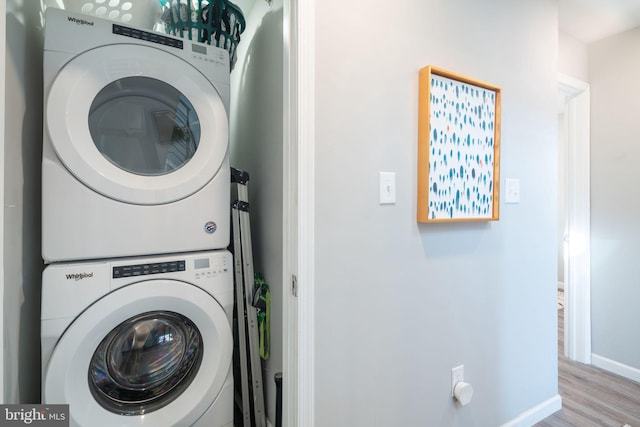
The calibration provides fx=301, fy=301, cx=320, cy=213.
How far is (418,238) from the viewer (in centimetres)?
121

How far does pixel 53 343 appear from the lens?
0.97 m

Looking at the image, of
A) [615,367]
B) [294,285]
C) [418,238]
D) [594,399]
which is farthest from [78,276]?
[615,367]

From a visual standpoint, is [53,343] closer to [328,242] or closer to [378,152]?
[328,242]

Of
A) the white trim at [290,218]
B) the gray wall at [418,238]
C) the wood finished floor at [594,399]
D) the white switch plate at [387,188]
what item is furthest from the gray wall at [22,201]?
the wood finished floor at [594,399]

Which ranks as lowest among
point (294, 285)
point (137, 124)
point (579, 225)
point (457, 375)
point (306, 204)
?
point (457, 375)

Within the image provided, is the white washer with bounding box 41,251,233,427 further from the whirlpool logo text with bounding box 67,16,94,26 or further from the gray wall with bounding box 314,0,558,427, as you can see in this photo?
the whirlpool logo text with bounding box 67,16,94,26

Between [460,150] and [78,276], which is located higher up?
[460,150]

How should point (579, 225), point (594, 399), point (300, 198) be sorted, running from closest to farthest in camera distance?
point (300, 198)
point (594, 399)
point (579, 225)

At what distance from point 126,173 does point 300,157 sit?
667 mm

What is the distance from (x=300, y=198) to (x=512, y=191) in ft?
3.76

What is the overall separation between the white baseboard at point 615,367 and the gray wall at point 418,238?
3.21ft

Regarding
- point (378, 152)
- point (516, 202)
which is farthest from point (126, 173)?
point (516, 202)

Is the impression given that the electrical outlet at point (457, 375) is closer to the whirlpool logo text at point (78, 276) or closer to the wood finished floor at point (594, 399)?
the wood finished floor at point (594, 399)

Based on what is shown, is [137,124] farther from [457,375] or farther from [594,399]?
[594,399]
